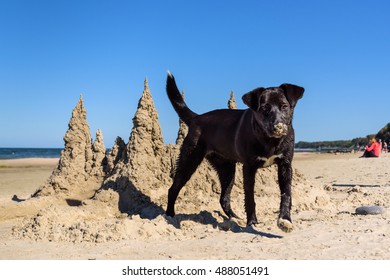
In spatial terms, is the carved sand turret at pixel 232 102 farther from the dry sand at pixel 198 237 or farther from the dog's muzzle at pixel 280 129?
the dog's muzzle at pixel 280 129

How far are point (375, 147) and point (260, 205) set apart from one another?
58.3 ft

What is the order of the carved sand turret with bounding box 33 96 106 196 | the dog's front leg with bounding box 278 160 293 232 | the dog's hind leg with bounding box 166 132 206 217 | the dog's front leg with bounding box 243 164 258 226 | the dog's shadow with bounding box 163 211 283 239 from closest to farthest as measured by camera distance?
1. the dog's front leg with bounding box 278 160 293 232
2. the dog's shadow with bounding box 163 211 283 239
3. the dog's front leg with bounding box 243 164 258 226
4. the dog's hind leg with bounding box 166 132 206 217
5. the carved sand turret with bounding box 33 96 106 196

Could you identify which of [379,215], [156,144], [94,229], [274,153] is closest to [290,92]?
[274,153]

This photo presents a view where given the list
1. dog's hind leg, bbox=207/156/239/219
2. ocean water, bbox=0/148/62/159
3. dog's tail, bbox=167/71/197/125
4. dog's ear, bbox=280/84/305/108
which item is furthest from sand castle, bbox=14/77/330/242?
ocean water, bbox=0/148/62/159

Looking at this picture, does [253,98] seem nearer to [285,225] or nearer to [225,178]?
[285,225]

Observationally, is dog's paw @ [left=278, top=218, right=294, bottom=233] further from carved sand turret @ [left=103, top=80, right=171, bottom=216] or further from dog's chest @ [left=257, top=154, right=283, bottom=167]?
carved sand turret @ [left=103, top=80, right=171, bottom=216]

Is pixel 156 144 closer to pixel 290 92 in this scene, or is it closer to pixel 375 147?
pixel 290 92

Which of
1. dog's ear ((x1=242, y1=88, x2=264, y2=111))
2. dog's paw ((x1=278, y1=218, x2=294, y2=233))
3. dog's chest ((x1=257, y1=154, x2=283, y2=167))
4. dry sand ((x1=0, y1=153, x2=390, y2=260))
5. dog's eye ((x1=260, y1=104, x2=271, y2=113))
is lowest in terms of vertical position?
dry sand ((x1=0, y1=153, x2=390, y2=260))

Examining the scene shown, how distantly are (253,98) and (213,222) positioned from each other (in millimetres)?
1780

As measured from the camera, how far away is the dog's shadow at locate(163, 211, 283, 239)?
504 centimetres

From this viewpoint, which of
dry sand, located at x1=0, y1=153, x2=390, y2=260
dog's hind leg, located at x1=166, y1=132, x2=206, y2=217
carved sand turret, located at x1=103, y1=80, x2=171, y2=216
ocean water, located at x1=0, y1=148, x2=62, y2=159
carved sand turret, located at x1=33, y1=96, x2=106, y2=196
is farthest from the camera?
ocean water, located at x1=0, y1=148, x2=62, y2=159

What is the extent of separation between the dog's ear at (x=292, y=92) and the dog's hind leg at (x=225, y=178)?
1674mm

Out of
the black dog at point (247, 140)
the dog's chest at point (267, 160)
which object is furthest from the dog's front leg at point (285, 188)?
the dog's chest at point (267, 160)

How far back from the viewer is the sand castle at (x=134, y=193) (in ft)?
17.3
